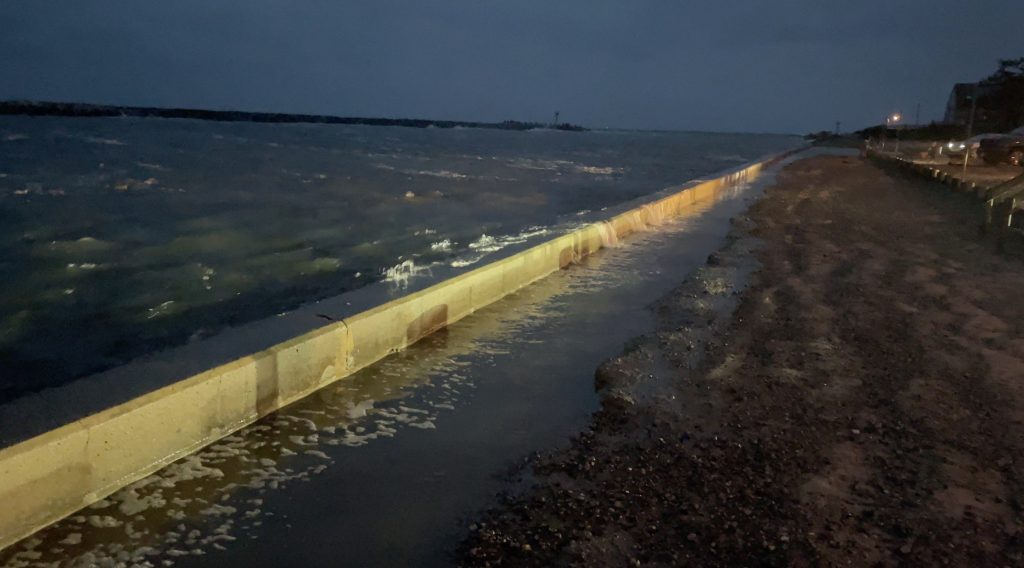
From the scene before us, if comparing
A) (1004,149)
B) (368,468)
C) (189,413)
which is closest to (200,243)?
(189,413)

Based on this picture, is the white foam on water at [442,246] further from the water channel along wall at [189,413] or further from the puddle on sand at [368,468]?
the puddle on sand at [368,468]

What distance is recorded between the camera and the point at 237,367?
3891mm

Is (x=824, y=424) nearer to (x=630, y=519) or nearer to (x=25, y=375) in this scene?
(x=630, y=519)

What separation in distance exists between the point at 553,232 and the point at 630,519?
7186mm

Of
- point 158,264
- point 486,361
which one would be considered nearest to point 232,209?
point 158,264

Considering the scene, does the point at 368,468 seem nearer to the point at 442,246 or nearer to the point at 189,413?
the point at 189,413

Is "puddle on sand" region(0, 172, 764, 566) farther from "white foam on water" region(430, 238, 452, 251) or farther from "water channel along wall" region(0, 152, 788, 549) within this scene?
"white foam on water" region(430, 238, 452, 251)

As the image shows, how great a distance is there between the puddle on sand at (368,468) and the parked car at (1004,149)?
35.2 meters

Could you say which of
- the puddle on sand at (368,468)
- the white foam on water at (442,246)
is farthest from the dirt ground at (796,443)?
the white foam on water at (442,246)

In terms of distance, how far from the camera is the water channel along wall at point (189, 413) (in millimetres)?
2928

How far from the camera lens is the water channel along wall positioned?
2.93 metres

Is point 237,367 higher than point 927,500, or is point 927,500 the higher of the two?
point 237,367

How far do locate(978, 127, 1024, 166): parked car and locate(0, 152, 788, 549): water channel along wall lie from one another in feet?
117

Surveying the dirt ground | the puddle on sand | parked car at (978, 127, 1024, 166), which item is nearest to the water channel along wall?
the puddle on sand
